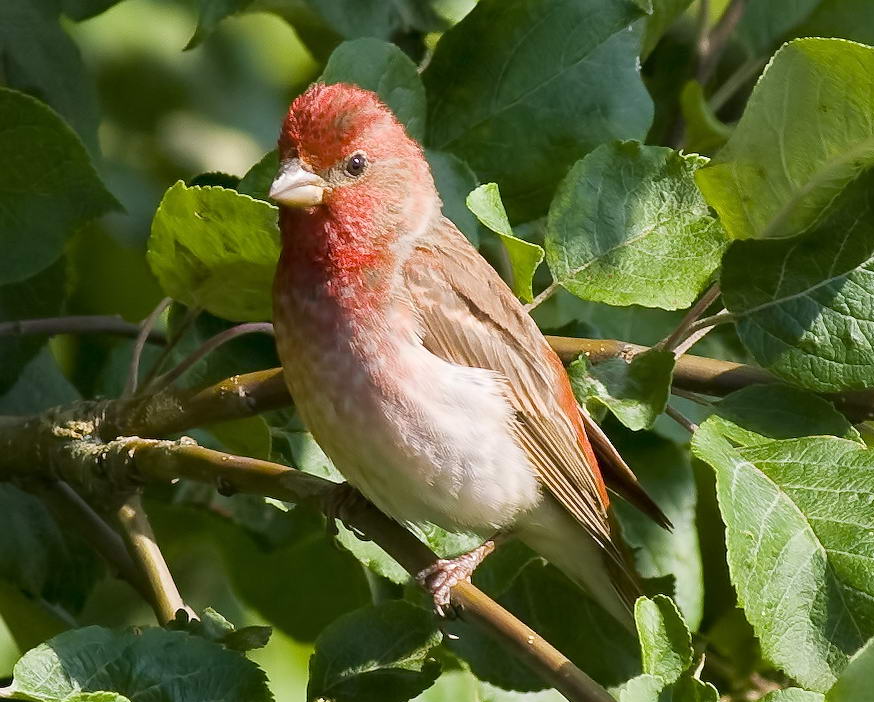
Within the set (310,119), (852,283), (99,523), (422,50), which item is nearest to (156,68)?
(422,50)

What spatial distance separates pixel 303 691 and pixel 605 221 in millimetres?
1430

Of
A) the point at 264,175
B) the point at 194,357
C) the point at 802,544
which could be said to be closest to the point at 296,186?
the point at 264,175

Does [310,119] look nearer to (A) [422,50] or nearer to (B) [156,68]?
(A) [422,50]

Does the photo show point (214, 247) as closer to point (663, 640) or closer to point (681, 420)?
point (681, 420)

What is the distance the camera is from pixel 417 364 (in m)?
3.33

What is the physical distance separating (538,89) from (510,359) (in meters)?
0.66

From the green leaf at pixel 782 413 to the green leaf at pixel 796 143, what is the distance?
0.33m

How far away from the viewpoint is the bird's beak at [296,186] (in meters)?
3.27

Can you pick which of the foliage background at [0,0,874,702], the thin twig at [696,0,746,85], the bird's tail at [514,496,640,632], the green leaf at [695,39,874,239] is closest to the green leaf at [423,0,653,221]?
the foliage background at [0,0,874,702]

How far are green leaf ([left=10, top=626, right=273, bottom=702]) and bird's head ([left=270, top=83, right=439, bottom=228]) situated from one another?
106 centimetres

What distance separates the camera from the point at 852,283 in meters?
3.01

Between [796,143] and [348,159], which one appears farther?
[348,159]

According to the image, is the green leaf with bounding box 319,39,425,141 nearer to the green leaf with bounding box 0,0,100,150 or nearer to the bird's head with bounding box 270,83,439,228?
the bird's head with bounding box 270,83,439,228

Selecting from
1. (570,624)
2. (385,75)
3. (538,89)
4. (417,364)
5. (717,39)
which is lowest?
(570,624)
